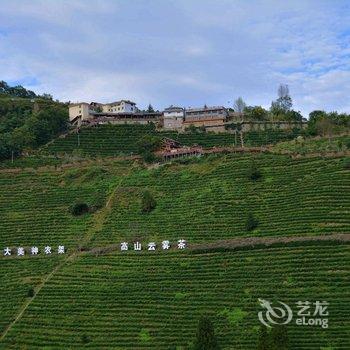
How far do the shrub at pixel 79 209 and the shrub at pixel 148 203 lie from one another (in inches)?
203

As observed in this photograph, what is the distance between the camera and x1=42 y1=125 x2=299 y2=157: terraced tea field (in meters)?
72.1

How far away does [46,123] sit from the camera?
76375 mm

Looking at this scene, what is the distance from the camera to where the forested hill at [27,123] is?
70500mm

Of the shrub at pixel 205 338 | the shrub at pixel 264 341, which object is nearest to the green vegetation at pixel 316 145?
the shrub at pixel 264 341

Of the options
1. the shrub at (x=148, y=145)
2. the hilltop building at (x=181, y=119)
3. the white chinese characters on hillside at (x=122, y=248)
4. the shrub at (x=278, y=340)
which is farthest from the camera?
the hilltop building at (x=181, y=119)

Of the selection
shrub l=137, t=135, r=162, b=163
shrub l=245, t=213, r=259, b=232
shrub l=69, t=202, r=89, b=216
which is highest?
shrub l=137, t=135, r=162, b=163

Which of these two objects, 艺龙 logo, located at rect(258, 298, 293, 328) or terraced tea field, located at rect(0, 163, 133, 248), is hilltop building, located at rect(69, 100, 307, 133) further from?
艺龙 logo, located at rect(258, 298, 293, 328)

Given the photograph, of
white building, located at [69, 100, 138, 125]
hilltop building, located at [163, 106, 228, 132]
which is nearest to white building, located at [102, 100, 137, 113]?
white building, located at [69, 100, 138, 125]

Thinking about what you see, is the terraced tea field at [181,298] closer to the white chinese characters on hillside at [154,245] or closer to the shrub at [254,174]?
the white chinese characters on hillside at [154,245]

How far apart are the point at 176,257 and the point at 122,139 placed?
34.9 metres

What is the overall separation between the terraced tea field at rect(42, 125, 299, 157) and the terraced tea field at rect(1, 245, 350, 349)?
3045 centimetres

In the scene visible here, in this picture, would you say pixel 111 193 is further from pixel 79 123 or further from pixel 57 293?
pixel 79 123

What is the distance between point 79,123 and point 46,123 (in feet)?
23.7

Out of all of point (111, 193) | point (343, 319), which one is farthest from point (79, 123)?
point (343, 319)
